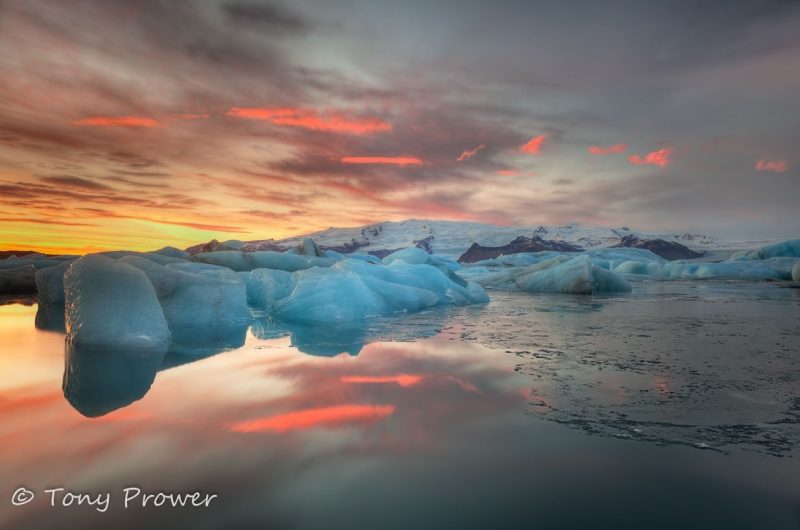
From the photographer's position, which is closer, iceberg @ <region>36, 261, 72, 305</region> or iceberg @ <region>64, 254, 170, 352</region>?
iceberg @ <region>64, 254, 170, 352</region>

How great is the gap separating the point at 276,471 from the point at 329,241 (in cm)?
11543

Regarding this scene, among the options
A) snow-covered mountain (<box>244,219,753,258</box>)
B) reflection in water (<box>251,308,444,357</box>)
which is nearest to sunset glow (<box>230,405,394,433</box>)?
reflection in water (<box>251,308,444,357</box>)

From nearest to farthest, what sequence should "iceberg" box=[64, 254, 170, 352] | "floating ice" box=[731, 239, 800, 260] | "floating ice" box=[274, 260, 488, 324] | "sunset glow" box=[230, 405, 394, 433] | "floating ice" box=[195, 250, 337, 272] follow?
"sunset glow" box=[230, 405, 394, 433] < "iceberg" box=[64, 254, 170, 352] < "floating ice" box=[274, 260, 488, 324] < "floating ice" box=[195, 250, 337, 272] < "floating ice" box=[731, 239, 800, 260]

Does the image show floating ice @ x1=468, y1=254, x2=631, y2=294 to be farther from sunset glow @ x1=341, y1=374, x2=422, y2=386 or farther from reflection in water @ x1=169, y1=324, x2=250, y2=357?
sunset glow @ x1=341, y1=374, x2=422, y2=386

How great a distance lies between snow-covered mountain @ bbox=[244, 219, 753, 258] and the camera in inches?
3619

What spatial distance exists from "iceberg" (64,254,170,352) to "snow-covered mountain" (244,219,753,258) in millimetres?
79569

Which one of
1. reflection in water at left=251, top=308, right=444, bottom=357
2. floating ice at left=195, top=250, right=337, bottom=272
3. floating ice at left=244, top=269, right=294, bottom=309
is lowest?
reflection in water at left=251, top=308, right=444, bottom=357

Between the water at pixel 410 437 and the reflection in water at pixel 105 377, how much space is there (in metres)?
0.03

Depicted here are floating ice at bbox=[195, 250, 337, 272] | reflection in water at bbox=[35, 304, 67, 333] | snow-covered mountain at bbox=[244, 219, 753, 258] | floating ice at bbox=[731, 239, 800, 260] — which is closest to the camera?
reflection in water at bbox=[35, 304, 67, 333]

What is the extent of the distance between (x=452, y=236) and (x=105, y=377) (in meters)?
98.1

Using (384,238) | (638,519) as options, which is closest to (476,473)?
(638,519)

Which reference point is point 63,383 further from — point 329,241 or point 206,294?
point 329,241

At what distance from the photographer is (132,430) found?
256 cm

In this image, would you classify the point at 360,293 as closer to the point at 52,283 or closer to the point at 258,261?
the point at 258,261
